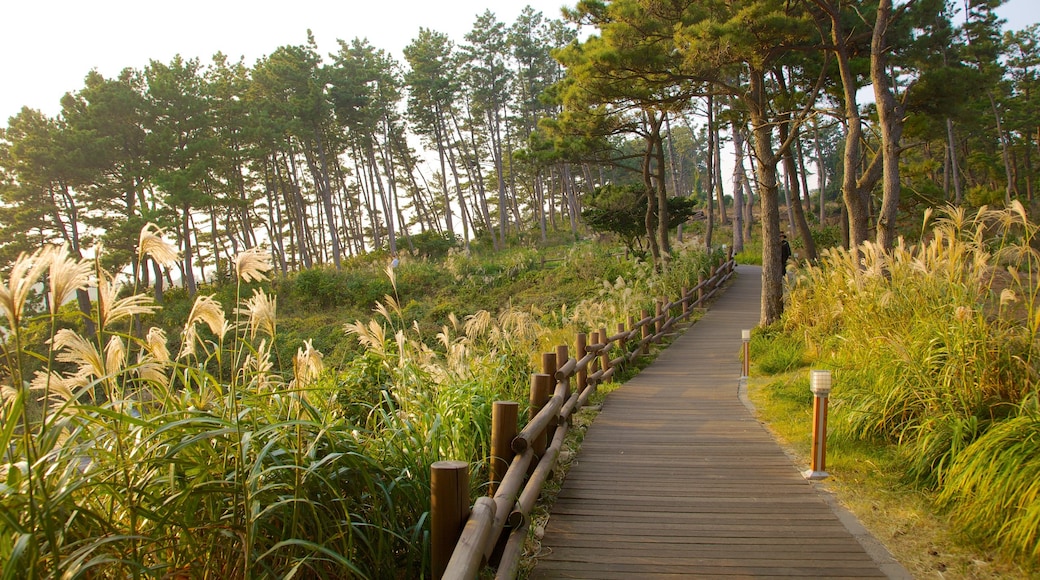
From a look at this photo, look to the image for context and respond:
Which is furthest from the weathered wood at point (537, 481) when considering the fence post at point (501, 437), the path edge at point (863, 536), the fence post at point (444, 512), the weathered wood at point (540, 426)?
the path edge at point (863, 536)

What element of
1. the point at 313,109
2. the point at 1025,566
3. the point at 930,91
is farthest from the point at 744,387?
the point at 313,109

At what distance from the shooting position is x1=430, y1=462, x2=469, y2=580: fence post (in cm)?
248

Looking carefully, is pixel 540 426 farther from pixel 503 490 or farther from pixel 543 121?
pixel 543 121

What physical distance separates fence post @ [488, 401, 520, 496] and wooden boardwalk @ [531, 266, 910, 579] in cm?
56

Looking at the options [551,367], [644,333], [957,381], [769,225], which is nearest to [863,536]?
[957,381]

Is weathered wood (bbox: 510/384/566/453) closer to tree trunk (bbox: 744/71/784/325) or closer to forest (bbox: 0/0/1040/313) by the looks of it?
forest (bbox: 0/0/1040/313)

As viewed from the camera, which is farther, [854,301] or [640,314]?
[640,314]

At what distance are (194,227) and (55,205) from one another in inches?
393

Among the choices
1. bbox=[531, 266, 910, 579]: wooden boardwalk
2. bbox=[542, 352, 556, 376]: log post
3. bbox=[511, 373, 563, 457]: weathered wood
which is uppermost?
bbox=[542, 352, 556, 376]: log post

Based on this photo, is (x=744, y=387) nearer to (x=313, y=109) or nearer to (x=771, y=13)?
(x=771, y=13)

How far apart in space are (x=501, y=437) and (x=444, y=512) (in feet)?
3.45

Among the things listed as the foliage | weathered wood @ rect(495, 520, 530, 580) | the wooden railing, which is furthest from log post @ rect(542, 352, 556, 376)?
the foliage

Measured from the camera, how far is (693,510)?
4.13 m

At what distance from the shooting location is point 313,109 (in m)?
30.9
